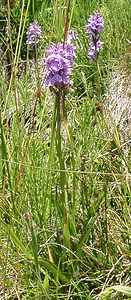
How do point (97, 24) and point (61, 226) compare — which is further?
point (97, 24)

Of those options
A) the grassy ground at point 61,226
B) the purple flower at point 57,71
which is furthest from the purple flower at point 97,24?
the purple flower at point 57,71

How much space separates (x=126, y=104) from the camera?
7.90ft

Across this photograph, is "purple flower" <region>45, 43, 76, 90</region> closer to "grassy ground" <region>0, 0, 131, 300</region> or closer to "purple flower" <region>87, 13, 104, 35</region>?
"grassy ground" <region>0, 0, 131, 300</region>

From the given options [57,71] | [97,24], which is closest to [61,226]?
[57,71]

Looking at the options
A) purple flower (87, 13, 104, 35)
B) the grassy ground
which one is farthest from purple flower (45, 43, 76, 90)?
purple flower (87, 13, 104, 35)

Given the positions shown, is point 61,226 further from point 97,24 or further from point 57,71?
point 97,24

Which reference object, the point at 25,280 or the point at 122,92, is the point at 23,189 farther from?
the point at 122,92

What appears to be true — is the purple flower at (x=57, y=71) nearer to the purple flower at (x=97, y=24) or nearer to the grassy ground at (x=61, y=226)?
the grassy ground at (x=61, y=226)

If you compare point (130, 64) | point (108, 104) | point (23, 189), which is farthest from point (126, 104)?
point (23, 189)

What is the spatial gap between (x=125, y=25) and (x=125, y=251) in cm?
168

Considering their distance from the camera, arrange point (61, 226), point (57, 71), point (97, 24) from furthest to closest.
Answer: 1. point (97, 24)
2. point (61, 226)
3. point (57, 71)

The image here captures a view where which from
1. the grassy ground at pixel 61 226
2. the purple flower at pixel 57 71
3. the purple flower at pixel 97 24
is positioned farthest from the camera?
the purple flower at pixel 97 24

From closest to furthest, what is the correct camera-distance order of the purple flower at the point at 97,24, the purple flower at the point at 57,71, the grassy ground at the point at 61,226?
1. the purple flower at the point at 57,71
2. the grassy ground at the point at 61,226
3. the purple flower at the point at 97,24

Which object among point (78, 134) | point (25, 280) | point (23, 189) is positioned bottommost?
point (25, 280)
